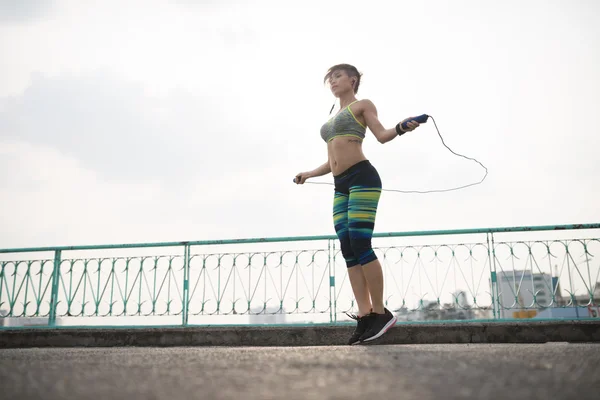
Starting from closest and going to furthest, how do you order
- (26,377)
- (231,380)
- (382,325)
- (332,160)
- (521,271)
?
1. (231,380)
2. (26,377)
3. (382,325)
4. (332,160)
5. (521,271)

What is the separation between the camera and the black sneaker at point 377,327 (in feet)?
10.3

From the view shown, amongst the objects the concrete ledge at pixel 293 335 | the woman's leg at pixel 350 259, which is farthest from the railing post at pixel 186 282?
the woman's leg at pixel 350 259

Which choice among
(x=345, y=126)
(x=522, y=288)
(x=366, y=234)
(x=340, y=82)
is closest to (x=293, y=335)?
(x=366, y=234)

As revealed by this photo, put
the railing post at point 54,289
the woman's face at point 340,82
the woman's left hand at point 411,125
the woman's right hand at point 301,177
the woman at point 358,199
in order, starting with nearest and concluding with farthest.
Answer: the woman's left hand at point 411,125 → the woman at point 358,199 → the woman's face at point 340,82 → the woman's right hand at point 301,177 → the railing post at point 54,289

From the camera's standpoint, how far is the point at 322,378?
1.42m

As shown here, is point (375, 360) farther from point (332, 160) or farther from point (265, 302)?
point (265, 302)

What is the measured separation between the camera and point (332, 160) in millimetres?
3623

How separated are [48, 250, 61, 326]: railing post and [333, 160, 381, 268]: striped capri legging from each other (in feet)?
13.1

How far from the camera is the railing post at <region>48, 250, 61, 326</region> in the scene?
581 cm

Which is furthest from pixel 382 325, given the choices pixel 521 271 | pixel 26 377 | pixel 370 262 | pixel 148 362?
pixel 521 271

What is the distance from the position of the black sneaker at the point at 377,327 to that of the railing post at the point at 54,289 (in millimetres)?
4178

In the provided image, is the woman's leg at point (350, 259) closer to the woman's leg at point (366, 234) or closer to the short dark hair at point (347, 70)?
the woman's leg at point (366, 234)

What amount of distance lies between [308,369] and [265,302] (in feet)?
14.6

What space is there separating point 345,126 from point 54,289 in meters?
4.25
